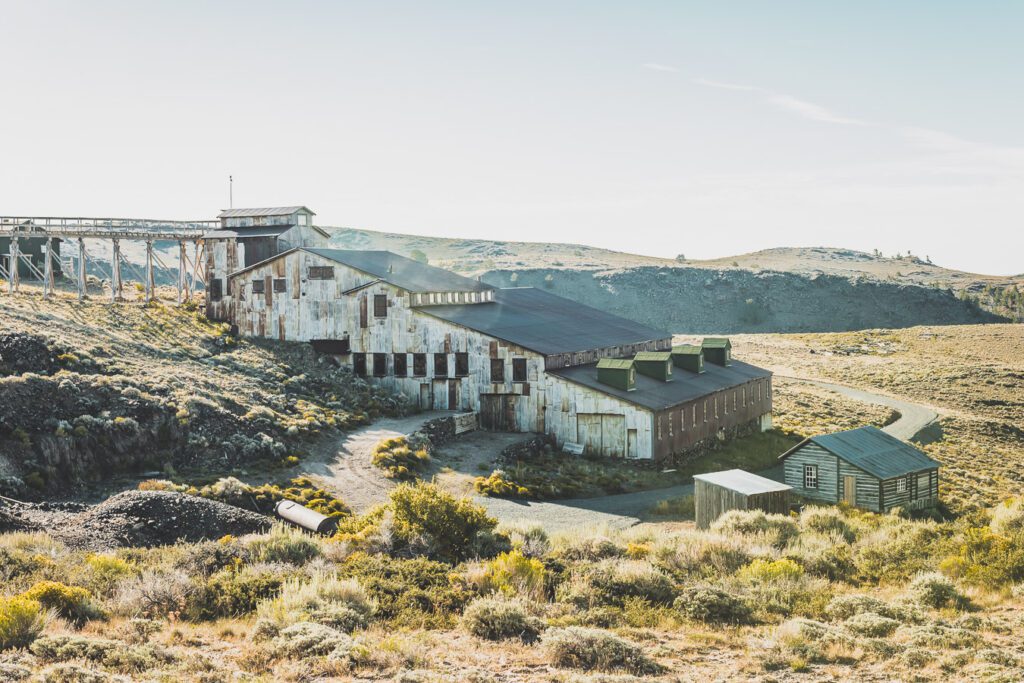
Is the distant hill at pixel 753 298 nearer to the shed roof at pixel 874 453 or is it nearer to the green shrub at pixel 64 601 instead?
the shed roof at pixel 874 453

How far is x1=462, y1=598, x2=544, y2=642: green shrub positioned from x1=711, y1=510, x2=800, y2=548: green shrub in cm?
1047

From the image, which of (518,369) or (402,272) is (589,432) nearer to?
(518,369)

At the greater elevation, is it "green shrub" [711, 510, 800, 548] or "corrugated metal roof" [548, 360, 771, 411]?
"corrugated metal roof" [548, 360, 771, 411]

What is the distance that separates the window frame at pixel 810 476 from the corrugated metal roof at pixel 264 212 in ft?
126

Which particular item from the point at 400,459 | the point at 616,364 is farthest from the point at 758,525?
the point at 616,364

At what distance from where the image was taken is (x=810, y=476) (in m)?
37.5

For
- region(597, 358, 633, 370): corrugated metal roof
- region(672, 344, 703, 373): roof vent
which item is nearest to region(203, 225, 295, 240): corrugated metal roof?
region(597, 358, 633, 370): corrugated metal roof

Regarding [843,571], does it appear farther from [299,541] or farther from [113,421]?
[113,421]

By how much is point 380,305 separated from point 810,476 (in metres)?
25.4

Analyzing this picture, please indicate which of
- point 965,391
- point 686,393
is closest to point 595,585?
point 686,393

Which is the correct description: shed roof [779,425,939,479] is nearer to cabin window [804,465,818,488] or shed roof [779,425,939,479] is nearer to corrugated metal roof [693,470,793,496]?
cabin window [804,465,818,488]

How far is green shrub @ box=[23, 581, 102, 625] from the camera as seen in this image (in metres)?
16.0

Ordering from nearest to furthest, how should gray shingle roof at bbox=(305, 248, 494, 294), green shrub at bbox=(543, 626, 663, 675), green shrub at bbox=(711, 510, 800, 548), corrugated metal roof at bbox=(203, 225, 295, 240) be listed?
green shrub at bbox=(543, 626, 663, 675)
green shrub at bbox=(711, 510, 800, 548)
gray shingle roof at bbox=(305, 248, 494, 294)
corrugated metal roof at bbox=(203, 225, 295, 240)

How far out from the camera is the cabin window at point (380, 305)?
5078 centimetres
